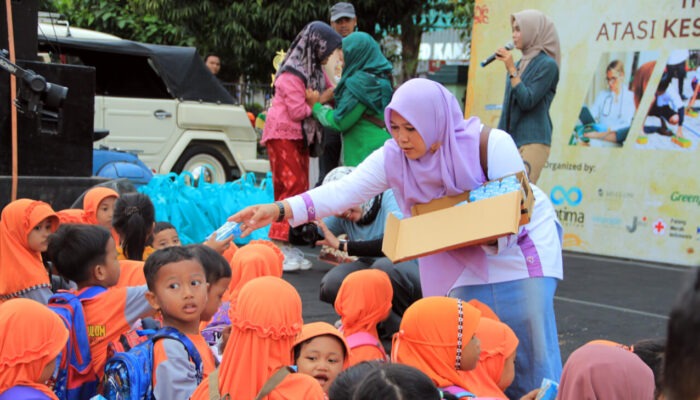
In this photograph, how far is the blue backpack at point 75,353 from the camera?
331 cm

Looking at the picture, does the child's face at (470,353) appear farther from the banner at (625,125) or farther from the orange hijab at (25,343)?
the banner at (625,125)

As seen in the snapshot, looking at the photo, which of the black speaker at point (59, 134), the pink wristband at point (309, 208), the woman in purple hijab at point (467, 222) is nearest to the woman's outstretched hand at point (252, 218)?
the woman in purple hijab at point (467, 222)

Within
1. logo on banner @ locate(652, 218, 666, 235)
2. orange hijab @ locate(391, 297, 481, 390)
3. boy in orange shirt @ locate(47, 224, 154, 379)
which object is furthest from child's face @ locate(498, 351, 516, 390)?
logo on banner @ locate(652, 218, 666, 235)

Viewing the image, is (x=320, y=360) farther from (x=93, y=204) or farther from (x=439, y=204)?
(x=93, y=204)

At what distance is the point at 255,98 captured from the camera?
→ 18.2 meters

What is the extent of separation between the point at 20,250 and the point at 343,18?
387 centimetres

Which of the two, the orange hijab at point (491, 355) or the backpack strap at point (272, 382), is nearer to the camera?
the backpack strap at point (272, 382)

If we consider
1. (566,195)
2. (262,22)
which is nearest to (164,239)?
(566,195)

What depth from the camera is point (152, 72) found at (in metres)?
11.8

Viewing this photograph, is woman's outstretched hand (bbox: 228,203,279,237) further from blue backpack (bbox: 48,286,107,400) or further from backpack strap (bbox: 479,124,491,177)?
backpack strap (bbox: 479,124,491,177)

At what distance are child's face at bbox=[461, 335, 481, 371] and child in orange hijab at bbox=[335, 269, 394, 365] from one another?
0.90 meters

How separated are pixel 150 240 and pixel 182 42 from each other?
11968mm

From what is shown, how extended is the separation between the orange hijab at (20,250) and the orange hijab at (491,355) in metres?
2.07

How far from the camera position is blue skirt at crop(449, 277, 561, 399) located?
351cm
